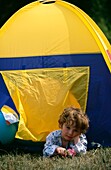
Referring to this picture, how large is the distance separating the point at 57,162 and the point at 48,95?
0.71m

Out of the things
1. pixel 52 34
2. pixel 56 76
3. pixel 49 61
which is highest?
pixel 52 34

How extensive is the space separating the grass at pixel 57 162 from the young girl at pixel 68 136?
7 cm

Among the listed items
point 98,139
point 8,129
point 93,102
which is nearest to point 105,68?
point 93,102

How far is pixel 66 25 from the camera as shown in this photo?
154 inches

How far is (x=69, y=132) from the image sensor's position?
3.35m

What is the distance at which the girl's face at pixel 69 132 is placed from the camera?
132 inches

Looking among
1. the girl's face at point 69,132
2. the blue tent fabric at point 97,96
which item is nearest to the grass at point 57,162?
the girl's face at point 69,132

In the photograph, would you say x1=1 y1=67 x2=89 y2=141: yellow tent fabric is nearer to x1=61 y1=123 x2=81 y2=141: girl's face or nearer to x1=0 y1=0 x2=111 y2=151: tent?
x1=0 y1=0 x2=111 y2=151: tent

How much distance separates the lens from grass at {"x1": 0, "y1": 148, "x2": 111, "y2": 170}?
10.00ft

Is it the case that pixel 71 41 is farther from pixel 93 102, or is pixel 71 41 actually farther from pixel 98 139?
pixel 98 139

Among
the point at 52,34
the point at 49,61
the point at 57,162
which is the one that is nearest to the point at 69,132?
the point at 57,162

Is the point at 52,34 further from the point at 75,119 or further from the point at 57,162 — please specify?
the point at 57,162

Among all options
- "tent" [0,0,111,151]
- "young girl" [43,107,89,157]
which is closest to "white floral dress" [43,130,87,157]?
"young girl" [43,107,89,157]

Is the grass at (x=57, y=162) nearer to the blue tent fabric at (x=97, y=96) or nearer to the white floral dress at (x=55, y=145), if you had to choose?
the white floral dress at (x=55, y=145)
